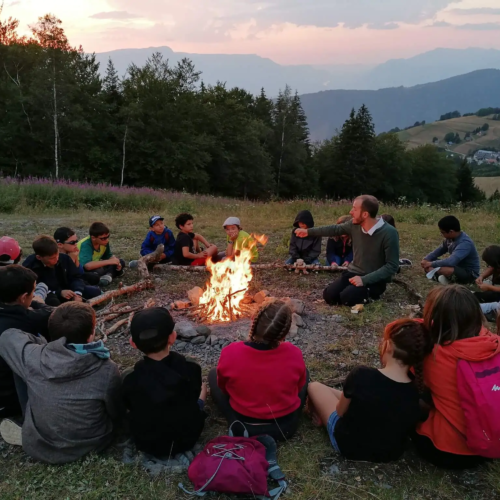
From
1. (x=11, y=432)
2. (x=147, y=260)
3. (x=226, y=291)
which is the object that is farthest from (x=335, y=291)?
(x=11, y=432)

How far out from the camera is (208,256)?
7633 millimetres

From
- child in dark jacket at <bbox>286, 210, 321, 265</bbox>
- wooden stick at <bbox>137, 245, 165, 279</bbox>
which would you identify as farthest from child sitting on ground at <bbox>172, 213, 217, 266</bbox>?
child in dark jacket at <bbox>286, 210, 321, 265</bbox>

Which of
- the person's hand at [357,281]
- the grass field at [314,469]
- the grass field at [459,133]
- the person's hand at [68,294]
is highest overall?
the grass field at [459,133]

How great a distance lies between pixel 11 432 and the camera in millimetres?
3172

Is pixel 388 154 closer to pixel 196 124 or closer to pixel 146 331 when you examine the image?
pixel 196 124

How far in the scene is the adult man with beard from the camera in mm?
5918

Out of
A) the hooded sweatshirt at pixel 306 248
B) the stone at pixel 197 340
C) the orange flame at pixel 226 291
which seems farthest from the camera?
the hooded sweatshirt at pixel 306 248

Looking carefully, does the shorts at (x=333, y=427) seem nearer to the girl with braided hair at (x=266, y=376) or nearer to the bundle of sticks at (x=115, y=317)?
the girl with braided hair at (x=266, y=376)

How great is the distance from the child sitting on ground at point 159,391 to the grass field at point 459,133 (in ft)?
438

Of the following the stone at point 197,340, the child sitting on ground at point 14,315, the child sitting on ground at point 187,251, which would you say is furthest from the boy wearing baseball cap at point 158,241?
the child sitting on ground at point 14,315

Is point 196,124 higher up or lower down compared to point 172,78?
lower down

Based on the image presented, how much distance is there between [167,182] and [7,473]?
35.4 m

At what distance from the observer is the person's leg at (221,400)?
11.0 feet

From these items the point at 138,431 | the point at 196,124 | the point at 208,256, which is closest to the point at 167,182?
the point at 196,124
